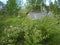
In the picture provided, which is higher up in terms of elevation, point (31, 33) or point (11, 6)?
point (11, 6)

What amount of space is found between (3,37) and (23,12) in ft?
6.65

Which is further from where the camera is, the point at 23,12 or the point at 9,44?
the point at 23,12

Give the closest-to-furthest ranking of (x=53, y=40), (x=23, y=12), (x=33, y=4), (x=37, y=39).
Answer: (x=37, y=39)
(x=53, y=40)
(x=23, y=12)
(x=33, y=4)

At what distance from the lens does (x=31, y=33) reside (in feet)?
13.9

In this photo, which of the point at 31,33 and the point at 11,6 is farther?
the point at 11,6

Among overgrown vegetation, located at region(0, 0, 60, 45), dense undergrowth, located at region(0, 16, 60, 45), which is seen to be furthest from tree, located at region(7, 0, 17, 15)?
dense undergrowth, located at region(0, 16, 60, 45)

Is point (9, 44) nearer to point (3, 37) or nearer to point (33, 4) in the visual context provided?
point (3, 37)

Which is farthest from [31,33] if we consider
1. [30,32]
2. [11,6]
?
[11,6]

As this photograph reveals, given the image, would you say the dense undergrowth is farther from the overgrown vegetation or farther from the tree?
the tree

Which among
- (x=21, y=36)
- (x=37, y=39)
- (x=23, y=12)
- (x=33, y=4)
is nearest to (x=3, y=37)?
(x=21, y=36)

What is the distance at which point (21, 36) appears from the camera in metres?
4.46

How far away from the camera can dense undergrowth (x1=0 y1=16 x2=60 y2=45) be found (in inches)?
164

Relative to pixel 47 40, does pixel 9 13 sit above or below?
above

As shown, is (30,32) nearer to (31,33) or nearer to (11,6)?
(31,33)
